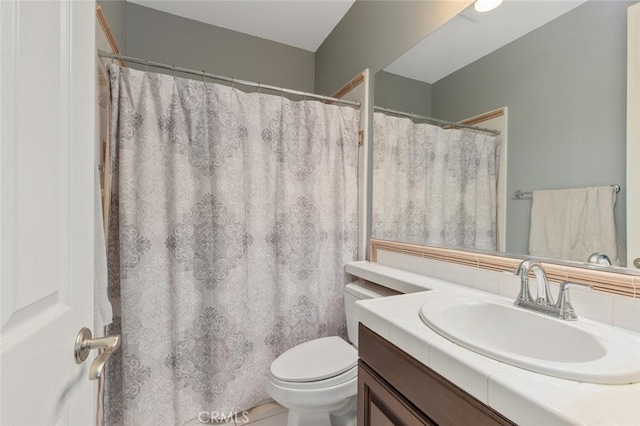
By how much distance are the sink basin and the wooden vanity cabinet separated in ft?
0.34

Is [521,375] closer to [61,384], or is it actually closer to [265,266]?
[61,384]

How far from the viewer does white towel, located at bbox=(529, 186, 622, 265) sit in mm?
799

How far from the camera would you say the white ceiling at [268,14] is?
195 centimetres

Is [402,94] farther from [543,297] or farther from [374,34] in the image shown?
[543,297]

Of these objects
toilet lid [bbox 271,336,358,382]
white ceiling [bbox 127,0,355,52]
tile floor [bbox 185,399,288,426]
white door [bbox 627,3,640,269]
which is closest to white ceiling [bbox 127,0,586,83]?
white ceiling [bbox 127,0,355,52]

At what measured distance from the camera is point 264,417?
153 centimetres

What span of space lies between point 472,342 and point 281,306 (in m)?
1.18

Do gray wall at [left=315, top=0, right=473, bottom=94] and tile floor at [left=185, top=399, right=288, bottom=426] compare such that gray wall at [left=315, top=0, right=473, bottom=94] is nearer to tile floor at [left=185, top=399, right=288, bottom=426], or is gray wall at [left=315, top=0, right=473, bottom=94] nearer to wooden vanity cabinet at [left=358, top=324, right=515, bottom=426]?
wooden vanity cabinet at [left=358, top=324, right=515, bottom=426]

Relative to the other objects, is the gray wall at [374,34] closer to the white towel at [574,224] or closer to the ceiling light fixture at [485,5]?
the ceiling light fixture at [485,5]

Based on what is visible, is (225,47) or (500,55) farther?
(225,47)

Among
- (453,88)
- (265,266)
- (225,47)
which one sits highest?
(225,47)

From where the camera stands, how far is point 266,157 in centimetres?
158

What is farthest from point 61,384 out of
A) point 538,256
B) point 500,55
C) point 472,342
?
point 500,55

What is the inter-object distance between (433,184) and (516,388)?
1116 mm
